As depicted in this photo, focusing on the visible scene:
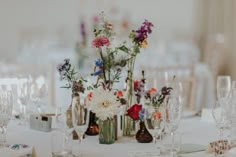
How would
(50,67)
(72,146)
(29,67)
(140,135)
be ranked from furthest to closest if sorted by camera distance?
1. (29,67)
2. (50,67)
3. (140,135)
4. (72,146)

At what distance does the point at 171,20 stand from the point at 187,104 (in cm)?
425

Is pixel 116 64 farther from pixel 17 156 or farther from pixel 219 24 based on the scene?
pixel 219 24

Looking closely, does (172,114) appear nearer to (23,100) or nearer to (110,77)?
(110,77)

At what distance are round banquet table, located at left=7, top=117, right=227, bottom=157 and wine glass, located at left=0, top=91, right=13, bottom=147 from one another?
2.4 inches

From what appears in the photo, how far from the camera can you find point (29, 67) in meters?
4.01

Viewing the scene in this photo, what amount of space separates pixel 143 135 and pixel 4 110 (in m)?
0.61

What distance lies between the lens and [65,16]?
25.1 ft

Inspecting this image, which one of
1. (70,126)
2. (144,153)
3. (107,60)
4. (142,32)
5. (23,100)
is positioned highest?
(142,32)

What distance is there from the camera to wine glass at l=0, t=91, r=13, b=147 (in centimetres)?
212

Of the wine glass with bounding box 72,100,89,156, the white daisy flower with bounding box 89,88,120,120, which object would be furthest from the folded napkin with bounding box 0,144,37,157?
the white daisy flower with bounding box 89,88,120,120

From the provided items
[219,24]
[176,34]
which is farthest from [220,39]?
[176,34]

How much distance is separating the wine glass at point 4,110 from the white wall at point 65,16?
5206 millimetres

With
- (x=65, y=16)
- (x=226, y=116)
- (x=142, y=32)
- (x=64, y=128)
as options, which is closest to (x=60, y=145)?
(x=64, y=128)

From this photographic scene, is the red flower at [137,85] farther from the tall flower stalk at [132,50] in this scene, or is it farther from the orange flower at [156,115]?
the orange flower at [156,115]
